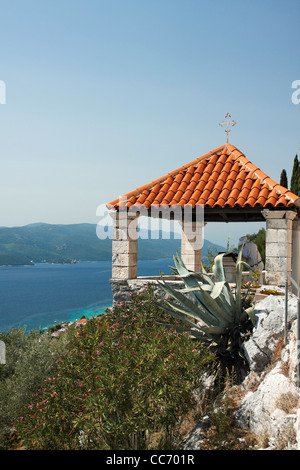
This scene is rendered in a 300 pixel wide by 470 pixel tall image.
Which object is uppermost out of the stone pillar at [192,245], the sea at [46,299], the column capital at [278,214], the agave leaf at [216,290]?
the column capital at [278,214]

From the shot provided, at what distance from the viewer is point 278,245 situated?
22.9 ft

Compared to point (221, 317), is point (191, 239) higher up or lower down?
higher up

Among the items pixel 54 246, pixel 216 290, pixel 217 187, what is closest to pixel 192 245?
pixel 217 187

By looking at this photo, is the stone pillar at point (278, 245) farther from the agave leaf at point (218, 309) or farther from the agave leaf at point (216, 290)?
the agave leaf at point (216, 290)

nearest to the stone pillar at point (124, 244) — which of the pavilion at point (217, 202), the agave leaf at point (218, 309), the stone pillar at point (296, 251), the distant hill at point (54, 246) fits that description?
the pavilion at point (217, 202)

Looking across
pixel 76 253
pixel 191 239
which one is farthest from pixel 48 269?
pixel 191 239

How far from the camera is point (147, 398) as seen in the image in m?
4.24

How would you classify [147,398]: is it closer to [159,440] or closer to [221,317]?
[159,440]

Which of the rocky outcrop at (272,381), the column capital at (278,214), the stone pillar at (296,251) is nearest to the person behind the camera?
the rocky outcrop at (272,381)

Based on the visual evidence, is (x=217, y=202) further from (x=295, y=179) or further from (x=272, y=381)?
(x=295, y=179)

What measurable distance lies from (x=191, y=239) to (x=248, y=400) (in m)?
5.45

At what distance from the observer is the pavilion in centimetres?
699

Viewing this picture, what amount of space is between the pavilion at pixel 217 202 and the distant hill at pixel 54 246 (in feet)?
387

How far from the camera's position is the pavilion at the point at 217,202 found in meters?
6.99
